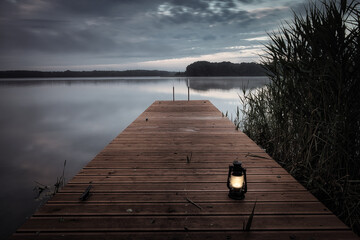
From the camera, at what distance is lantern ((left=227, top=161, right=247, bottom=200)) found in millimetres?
1581

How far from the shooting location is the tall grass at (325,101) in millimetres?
2062

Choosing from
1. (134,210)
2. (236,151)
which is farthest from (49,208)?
(236,151)

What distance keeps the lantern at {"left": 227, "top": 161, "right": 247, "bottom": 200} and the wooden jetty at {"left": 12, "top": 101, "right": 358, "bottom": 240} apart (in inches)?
2.0

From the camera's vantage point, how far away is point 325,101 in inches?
88.0

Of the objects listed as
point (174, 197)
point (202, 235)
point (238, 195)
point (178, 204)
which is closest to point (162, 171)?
point (174, 197)

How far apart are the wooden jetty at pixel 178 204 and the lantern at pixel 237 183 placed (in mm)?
51

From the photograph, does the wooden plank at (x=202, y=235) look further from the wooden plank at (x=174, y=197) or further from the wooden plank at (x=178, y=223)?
the wooden plank at (x=174, y=197)

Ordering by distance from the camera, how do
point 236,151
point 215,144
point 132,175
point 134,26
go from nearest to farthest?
point 132,175, point 236,151, point 215,144, point 134,26

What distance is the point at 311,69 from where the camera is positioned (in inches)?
97.9

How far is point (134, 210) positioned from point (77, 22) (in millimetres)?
26395

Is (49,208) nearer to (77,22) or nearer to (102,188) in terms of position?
(102,188)

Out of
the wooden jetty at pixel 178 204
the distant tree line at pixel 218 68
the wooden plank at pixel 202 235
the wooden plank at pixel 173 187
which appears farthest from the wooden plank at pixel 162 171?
the distant tree line at pixel 218 68

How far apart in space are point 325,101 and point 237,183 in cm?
145

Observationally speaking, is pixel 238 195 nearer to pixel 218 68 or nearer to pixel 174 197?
pixel 174 197
